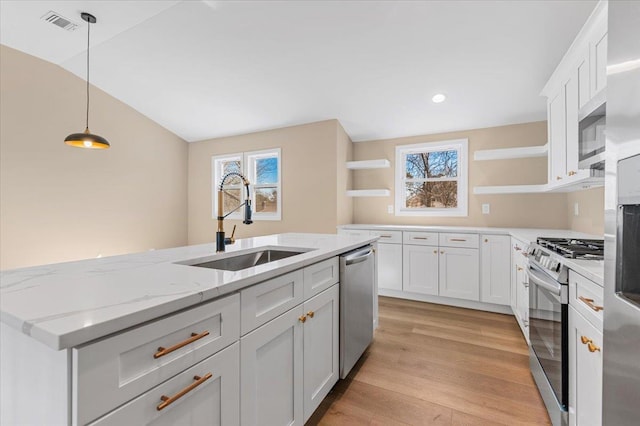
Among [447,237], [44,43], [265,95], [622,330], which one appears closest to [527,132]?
[447,237]

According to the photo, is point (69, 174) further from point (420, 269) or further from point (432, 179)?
point (432, 179)

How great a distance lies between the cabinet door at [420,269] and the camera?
11.6ft

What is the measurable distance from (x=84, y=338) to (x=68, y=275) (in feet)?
2.21

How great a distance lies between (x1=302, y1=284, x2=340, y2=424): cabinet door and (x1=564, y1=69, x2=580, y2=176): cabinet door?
210 centimetres

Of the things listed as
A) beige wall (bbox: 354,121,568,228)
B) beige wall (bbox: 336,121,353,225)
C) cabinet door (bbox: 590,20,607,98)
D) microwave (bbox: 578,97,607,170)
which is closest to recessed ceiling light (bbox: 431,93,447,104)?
beige wall (bbox: 354,121,568,228)

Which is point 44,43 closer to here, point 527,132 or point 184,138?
point 184,138

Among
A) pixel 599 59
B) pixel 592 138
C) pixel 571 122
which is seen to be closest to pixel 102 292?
pixel 592 138

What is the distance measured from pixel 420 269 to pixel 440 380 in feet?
5.55

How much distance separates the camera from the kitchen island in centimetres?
63

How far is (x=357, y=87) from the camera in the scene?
3.42 meters

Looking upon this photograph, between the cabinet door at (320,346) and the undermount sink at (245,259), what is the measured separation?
37 centimetres

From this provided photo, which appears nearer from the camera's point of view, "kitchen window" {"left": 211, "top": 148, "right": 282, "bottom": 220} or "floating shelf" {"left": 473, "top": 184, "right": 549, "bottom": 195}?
"floating shelf" {"left": 473, "top": 184, "right": 549, "bottom": 195}

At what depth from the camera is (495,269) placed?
3223 mm

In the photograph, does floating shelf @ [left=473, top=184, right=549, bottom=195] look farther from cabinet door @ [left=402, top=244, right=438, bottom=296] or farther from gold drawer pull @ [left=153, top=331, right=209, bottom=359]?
gold drawer pull @ [left=153, top=331, right=209, bottom=359]
